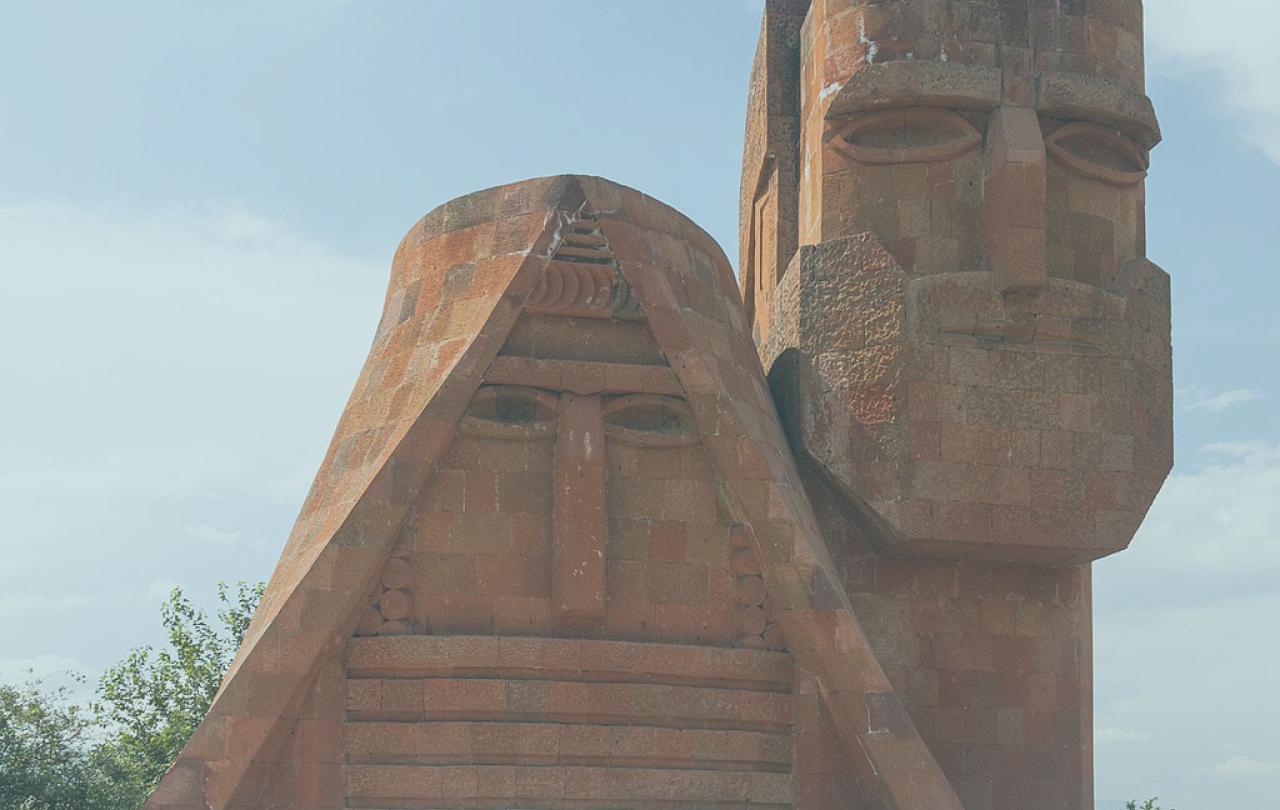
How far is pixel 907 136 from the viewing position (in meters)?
17.4

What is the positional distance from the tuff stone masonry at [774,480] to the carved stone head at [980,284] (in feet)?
0.11

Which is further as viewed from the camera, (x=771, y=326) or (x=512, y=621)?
(x=771, y=326)

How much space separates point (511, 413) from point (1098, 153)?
6069 mm

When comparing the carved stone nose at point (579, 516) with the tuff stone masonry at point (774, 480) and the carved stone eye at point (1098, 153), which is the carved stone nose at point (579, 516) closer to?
the tuff stone masonry at point (774, 480)

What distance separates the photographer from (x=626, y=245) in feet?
52.1

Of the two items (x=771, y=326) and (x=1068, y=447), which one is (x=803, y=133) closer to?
(x=771, y=326)

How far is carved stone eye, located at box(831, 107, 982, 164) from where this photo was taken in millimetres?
17219

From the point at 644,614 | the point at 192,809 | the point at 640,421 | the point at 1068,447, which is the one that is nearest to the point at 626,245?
the point at 640,421

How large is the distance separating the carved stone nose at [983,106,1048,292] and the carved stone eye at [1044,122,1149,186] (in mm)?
342

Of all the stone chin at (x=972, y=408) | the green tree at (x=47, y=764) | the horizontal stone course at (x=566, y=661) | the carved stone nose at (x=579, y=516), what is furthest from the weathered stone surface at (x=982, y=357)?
the green tree at (x=47, y=764)

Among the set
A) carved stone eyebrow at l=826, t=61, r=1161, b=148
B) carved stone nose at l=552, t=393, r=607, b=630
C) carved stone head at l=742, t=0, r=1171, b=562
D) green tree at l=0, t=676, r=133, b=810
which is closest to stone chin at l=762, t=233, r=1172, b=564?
carved stone head at l=742, t=0, r=1171, b=562

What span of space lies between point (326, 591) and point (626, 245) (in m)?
3.75

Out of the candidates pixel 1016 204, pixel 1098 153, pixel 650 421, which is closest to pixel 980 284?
pixel 1016 204

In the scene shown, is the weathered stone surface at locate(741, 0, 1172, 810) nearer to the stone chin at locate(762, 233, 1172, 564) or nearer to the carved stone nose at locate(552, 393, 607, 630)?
the stone chin at locate(762, 233, 1172, 564)
